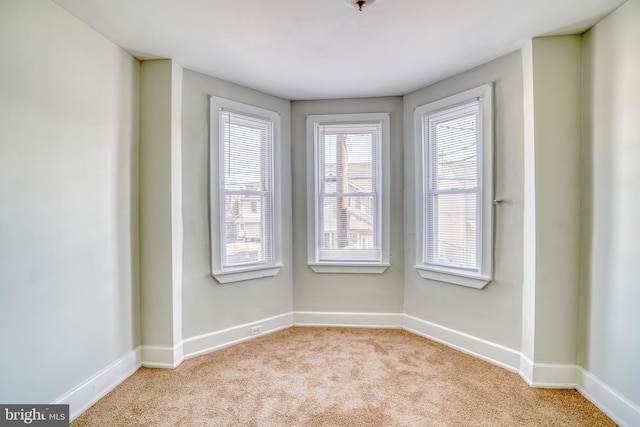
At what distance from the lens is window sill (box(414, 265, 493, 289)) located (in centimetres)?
281

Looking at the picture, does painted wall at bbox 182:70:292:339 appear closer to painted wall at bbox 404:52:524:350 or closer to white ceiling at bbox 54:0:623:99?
white ceiling at bbox 54:0:623:99

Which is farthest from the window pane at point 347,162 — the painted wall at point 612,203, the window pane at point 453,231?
the painted wall at point 612,203

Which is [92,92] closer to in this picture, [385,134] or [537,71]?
[385,134]

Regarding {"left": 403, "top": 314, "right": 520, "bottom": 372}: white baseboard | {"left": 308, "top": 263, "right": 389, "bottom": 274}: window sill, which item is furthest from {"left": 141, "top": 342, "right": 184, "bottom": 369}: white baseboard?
{"left": 403, "top": 314, "right": 520, "bottom": 372}: white baseboard

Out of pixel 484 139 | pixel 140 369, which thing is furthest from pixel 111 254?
pixel 484 139

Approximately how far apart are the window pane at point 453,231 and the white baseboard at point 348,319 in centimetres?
83

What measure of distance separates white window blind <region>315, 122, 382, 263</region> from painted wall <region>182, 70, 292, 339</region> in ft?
3.04

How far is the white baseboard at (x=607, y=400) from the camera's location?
187cm

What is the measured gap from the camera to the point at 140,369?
2.64 meters

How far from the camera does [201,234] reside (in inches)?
117

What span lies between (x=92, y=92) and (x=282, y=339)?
269 cm

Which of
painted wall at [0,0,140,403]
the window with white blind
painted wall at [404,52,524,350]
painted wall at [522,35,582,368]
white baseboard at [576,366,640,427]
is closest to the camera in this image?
painted wall at [0,0,140,403]

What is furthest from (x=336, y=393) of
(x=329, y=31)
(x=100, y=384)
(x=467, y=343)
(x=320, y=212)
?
(x=329, y=31)

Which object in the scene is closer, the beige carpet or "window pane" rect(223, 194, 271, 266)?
the beige carpet
